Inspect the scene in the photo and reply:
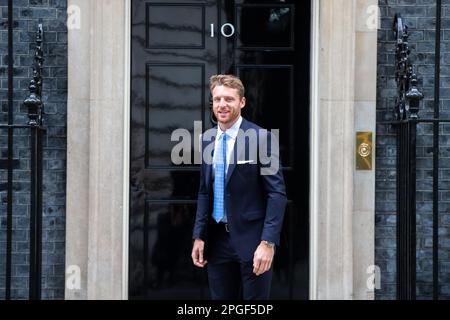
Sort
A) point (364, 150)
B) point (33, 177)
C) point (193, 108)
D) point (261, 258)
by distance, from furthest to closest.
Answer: point (193, 108) → point (364, 150) → point (33, 177) → point (261, 258)

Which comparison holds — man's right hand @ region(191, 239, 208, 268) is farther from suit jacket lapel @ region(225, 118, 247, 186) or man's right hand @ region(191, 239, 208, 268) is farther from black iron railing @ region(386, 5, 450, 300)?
black iron railing @ region(386, 5, 450, 300)

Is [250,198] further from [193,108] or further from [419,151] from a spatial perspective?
[419,151]

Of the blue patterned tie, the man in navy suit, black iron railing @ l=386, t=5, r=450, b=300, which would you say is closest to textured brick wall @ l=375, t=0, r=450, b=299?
black iron railing @ l=386, t=5, r=450, b=300

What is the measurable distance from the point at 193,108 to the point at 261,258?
224 cm

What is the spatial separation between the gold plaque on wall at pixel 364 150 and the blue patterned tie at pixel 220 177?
189cm

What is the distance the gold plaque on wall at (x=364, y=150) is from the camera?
21.1ft

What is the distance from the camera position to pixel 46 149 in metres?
6.45

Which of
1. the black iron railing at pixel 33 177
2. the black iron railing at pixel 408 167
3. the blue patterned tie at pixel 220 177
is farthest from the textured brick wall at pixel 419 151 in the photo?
Result: the black iron railing at pixel 33 177

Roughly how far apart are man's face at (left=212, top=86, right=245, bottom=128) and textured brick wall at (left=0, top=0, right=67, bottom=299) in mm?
2115

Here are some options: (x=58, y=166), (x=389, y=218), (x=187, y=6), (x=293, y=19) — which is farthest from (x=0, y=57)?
(x=389, y=218)

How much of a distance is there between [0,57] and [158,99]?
4.13ft

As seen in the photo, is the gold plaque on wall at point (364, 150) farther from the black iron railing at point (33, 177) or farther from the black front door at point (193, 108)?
the black iron railing at point (33, 177)

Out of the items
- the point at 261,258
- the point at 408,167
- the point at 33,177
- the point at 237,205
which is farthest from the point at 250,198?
the point at 33,177

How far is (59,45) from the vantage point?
21.2 ft
